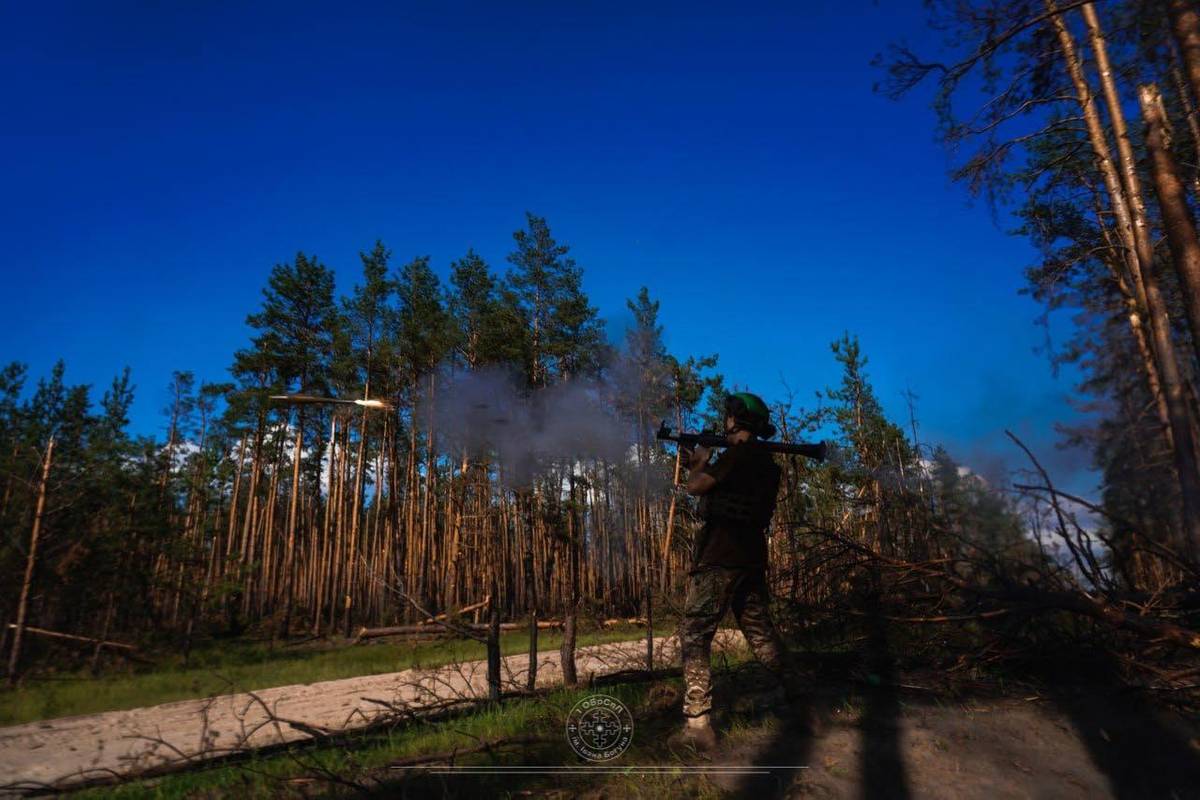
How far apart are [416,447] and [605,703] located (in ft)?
87.4

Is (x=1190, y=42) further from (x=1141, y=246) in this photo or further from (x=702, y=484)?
(x=702, y=484)

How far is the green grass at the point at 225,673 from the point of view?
39.1ft

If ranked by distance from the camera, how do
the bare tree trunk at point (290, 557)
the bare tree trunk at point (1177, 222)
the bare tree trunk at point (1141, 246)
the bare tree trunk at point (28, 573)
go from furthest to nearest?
the bare tree trunk at point (290, 557)
the bare tree trunk at point (28, 573)
the bare tree trunk at point (1141, 246)
the bare tree trunk at point (1177, 222)

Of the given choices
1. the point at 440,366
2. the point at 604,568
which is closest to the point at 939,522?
the point at 604,568

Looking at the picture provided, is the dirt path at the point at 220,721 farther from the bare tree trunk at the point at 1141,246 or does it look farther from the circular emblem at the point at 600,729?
the bare tree trunk at the point at 1141,246

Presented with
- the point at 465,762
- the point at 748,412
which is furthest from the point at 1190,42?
the point at 465,762

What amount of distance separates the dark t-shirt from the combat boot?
1007mm

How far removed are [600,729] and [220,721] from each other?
27.8 feet

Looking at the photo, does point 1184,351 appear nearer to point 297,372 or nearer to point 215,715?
point 215,715

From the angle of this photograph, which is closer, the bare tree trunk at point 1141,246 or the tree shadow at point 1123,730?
the tree shadow at point 1123,730

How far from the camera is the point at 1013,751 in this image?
373 centimetres

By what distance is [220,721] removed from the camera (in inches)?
385

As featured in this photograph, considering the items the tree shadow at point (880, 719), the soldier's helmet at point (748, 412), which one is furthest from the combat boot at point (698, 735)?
the soldier's helmet at point (748, 412)

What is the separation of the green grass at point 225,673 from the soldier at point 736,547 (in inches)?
172
